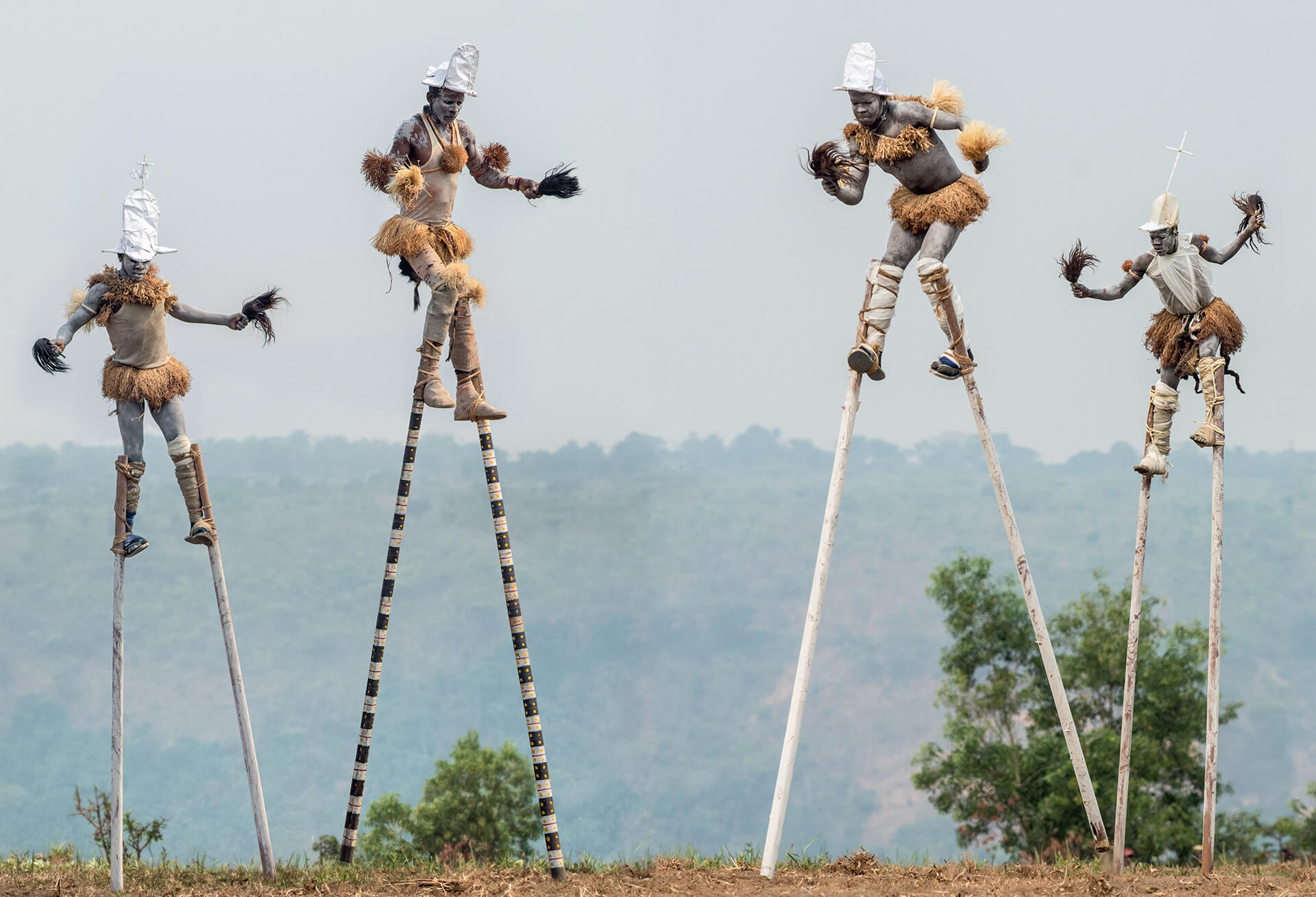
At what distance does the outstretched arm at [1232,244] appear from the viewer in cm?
721

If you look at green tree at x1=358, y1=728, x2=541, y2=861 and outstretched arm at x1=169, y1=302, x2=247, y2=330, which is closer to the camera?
outstretched arm at x1=169, y1=302, x2=247, y2=330

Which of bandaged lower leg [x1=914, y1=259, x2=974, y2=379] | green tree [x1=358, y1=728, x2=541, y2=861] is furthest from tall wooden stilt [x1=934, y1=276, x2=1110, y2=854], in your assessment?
green tree [x1=358, y1=728, x2=541, y2=861]

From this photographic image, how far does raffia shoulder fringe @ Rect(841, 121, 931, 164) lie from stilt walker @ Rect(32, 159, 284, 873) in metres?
3.76

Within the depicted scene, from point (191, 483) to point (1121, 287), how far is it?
17.7ft

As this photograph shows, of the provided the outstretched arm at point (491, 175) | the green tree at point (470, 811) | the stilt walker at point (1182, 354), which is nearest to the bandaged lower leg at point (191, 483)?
the outstretched arm at point (491, 175)

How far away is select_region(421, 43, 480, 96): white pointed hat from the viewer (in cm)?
688

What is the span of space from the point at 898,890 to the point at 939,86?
4153mm

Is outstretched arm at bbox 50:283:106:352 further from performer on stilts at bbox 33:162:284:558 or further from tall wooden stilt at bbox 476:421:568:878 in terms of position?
tall wooden stilt at bbox 476:421:568:878

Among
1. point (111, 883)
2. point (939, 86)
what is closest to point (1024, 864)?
point (939, 86)

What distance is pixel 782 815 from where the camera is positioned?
6.47m

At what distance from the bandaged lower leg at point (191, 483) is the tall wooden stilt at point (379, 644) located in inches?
41.0

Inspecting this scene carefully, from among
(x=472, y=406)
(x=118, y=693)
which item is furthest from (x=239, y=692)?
(x=472, y=406)

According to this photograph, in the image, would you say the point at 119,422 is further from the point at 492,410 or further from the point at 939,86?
the point at 939,86

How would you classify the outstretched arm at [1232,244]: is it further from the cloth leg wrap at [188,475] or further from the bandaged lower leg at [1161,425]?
the cloth leg wrap at [188,475]
